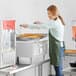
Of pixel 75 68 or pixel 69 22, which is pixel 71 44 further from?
pixel 75 68

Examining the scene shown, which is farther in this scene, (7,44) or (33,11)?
(33,11)

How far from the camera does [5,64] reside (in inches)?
83.4

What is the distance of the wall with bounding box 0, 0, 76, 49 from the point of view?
8.67 ft

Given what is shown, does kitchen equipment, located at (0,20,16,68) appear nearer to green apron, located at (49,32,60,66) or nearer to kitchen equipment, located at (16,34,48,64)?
kitchen equipment, located at (16,34,48,64)

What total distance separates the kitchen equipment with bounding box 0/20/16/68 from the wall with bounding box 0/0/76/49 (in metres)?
0.44

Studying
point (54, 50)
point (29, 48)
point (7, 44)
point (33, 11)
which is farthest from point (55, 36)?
point (33, 11)

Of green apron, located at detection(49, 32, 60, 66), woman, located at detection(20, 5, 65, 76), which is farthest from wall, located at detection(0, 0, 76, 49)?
green apron, located at detection(49, 32, 60, 66)

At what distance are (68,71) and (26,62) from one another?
460mm

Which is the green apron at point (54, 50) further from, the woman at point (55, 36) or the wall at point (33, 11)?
the wall at point (33, 11)

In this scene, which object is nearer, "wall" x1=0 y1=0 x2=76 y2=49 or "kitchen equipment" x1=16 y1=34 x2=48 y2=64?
"kitchen equipment" x1=16 y1=34 x2=48 y2=64

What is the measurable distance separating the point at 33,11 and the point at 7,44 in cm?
115

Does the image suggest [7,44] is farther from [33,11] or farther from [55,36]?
[33,11]

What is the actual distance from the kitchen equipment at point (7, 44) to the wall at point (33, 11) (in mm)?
442

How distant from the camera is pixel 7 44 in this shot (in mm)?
2100
